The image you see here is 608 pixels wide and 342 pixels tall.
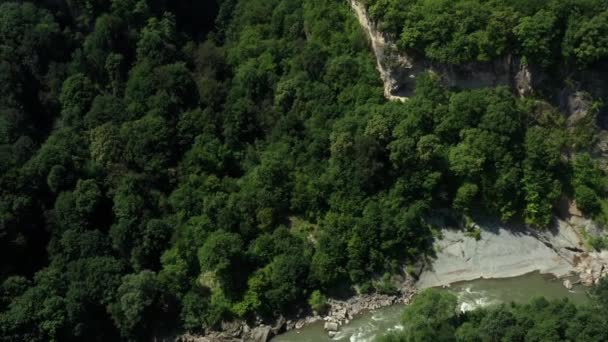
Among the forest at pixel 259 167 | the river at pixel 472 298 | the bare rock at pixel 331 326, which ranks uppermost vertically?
the forest at pixel 259 167

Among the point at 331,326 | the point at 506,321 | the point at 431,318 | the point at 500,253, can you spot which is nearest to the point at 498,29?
the point at 500,253

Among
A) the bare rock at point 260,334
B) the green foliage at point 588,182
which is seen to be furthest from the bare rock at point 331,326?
the green foliage at point 588,182

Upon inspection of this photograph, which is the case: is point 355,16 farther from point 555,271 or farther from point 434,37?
point 555,271

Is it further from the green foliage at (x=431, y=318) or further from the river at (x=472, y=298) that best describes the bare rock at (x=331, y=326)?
the green foliage at (x=431, y=318)

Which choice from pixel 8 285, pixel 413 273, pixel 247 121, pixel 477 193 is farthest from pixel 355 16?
pixel 8 285

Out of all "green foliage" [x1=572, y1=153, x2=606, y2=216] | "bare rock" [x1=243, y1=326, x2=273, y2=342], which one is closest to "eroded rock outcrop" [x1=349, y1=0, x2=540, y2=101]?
"green foliage" [x1=572, y1=153, x2=606, y2=216]

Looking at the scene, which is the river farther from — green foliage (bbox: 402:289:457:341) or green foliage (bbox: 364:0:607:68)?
green foliage (bbox: 364:0:607:68)
